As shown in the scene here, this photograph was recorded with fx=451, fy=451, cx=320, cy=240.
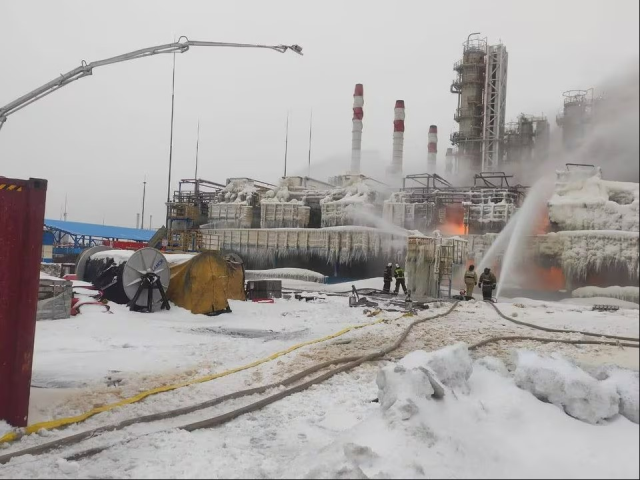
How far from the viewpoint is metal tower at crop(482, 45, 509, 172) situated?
4628cm

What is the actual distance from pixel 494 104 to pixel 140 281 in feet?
147

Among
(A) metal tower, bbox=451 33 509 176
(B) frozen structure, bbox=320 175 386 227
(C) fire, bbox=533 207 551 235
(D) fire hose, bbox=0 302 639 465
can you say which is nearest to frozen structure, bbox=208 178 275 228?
(B) frozen structure, bbox=320 175 386 227

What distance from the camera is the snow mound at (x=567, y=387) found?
2.70 m

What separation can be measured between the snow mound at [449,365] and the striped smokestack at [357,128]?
128 ft

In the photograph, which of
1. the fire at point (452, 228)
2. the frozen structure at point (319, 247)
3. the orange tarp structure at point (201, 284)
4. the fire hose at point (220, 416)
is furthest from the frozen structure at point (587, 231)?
the fire hose at point (220, 416)

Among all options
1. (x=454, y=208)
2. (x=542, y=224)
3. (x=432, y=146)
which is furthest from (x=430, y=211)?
(x=432, y=146)

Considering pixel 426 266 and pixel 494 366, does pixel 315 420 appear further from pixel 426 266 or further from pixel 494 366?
pixel 426 266

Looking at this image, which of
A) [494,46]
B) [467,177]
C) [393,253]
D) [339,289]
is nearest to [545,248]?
[393,253]

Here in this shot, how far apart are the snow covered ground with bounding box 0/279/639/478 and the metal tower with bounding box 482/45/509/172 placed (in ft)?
138

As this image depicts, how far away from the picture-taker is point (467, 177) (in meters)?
48.6

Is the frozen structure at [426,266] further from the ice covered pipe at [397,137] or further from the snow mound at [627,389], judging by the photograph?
the ice covered pipe at [397,137]

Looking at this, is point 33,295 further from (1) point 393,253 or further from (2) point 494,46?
(2) point 494,46

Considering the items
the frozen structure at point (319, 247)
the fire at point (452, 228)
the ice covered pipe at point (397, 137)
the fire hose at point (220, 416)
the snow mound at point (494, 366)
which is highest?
the ice covered pipe at point (397, 137)

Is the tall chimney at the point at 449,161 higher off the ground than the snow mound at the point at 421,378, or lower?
higher
